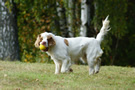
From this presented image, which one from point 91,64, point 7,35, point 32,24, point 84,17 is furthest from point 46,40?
point 32,24

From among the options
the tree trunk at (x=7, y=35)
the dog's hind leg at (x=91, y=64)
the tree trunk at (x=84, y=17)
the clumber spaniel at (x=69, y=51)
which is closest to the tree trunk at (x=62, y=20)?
the tree trunk at (x=84, y=17)

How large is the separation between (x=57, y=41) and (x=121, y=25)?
22.8 ft

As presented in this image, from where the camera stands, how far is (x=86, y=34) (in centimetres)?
1598

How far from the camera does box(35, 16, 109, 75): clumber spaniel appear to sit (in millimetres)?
9617

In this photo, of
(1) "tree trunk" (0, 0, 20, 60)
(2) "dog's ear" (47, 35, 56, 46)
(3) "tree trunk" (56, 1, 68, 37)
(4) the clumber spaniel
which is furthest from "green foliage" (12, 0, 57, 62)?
(2) "dog's ear" (47, 35, 56, 46)

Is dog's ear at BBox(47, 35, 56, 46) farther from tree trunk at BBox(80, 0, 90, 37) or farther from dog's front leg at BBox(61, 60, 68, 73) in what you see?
tree trunk at BBox(80, 0, 90, 37)

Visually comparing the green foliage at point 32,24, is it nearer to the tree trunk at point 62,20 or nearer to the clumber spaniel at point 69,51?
the tree trunk at point 62,20

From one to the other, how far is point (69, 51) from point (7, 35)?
6015 mm

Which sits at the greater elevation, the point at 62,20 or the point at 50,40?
the point at 62,20

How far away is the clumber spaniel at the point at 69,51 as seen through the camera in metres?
9.62

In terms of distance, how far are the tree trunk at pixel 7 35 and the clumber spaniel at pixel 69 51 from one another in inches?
228

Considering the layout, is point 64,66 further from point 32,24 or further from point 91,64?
point 32,24

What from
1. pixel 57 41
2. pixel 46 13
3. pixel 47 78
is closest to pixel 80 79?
pixel 47 78

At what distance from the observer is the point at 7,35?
49.9ft
